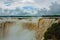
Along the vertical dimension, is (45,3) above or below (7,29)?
above

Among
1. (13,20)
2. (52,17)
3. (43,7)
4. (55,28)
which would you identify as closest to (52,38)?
(55,28)

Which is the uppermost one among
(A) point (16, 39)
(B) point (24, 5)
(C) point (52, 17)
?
(B) point (24, 5)

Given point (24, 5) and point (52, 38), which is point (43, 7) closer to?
point (24, 5)
